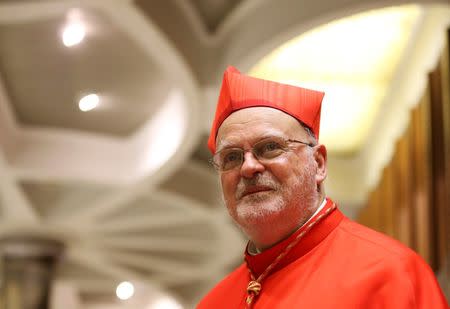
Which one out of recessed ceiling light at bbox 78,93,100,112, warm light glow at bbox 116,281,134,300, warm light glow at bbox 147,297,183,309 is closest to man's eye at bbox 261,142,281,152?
recessed ceiling light at bbox 78,93,100,112

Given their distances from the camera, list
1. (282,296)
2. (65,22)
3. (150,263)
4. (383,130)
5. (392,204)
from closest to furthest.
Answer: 1. (282,296)
2. (65,22)
3. (392,204)
4. (383,130)
5. (150,263)

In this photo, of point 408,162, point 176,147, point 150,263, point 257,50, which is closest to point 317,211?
point 257,50

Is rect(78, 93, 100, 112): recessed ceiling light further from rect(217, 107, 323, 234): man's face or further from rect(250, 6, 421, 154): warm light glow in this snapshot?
rect(217, 107, 323, 234): man's face

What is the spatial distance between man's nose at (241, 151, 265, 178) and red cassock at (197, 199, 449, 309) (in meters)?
0.26

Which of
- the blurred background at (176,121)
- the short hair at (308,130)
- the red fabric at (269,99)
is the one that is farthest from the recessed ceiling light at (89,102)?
the short hair at (308,130)

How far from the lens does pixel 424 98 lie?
26.7 feet

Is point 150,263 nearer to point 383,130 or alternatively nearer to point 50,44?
point 383,130

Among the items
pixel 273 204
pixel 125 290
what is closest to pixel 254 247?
pixel 273 204

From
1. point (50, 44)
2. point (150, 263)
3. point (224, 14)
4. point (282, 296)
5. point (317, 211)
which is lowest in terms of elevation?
point (282, 296)

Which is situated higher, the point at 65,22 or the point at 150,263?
the point at 150,263

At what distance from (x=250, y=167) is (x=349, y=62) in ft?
27.1

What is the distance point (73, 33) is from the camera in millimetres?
9039

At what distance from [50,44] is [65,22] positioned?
627mm

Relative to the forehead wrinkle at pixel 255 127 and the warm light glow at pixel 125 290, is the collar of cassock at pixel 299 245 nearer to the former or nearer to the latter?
the forehead wrinkle at pixel 255 127
